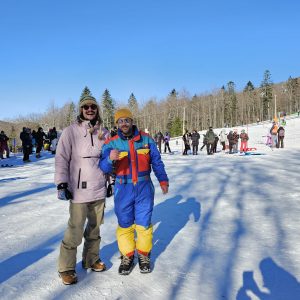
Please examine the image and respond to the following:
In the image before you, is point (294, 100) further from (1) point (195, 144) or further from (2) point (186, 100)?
(1) point (195, 144)

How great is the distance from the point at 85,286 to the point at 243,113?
10249 centimetres

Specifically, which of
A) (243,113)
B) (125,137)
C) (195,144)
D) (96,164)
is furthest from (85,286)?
(243,113)

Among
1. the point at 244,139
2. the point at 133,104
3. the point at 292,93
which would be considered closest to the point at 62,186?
the point at 244,139

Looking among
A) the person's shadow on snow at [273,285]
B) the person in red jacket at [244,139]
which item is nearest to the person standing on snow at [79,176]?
the person's shadow on snow at [273,285]

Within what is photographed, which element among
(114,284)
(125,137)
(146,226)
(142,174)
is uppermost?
(125,137)

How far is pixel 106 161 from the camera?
11.4 feet

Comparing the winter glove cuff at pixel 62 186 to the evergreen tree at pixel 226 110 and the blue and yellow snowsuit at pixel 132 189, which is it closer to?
the blue and yellow snowsuit at pixel 132 189

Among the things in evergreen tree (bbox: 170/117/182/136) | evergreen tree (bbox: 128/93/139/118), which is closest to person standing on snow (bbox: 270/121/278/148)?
evergreen tree (bbox: 170/117/182/136)

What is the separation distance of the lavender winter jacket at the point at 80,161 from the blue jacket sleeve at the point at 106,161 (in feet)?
0.21

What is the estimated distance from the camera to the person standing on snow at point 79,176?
3447 mm

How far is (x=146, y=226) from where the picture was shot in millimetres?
3680

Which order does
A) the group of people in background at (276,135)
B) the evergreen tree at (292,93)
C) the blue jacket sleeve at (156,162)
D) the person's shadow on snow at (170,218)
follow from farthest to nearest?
1. the evergreen tree at (292,93)
2. the group of people in background at (276,135)
3. the person's shadow on snow at (170,218)
4. the blue jacket sleeve at (156,162)

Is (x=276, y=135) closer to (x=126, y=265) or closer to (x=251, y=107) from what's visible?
(x=126, y=265)

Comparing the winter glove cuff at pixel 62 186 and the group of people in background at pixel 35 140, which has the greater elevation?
the group of people in background at pixel 35 140
